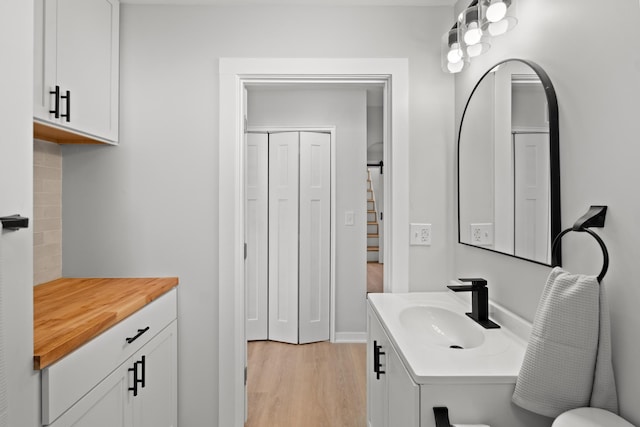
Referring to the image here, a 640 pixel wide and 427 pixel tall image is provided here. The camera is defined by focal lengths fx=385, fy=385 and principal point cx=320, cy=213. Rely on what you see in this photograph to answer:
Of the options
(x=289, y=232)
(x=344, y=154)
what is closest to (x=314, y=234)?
(x=289, y=232)

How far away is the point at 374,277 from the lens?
20.0ft

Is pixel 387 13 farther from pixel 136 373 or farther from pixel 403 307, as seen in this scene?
pixel 136 373

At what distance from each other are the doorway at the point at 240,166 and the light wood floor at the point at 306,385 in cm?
43

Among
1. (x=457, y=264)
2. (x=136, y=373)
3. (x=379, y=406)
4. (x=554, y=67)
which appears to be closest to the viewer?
(x=554, y=67)

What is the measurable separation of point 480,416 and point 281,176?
280cm

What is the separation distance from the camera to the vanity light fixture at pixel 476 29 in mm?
1389

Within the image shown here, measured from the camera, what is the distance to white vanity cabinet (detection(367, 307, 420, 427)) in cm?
110

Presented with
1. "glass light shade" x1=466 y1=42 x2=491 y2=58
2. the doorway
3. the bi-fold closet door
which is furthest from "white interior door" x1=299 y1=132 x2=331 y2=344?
"glass light shade" x1=466 y1=42 x2=491 y2=58

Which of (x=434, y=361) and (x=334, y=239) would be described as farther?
(x=334, y=239)

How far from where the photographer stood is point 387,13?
2.06 m

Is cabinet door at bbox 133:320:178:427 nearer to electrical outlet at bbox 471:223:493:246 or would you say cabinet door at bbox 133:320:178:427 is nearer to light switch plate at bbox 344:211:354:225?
electrical outlet at bbox 471:223:493:246

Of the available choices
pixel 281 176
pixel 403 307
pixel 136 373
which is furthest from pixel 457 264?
pixel 281 176

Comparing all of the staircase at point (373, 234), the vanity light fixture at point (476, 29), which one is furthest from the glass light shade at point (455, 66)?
the staircase at point (373, 234)

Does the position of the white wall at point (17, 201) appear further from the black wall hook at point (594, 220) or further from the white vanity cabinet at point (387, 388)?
the black wall hook at point (594, 220)
